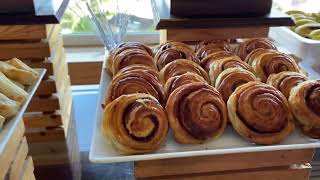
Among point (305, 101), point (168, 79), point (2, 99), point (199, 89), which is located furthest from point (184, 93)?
point (2, 99)

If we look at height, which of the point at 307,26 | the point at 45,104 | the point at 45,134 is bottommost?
the point at 45,134

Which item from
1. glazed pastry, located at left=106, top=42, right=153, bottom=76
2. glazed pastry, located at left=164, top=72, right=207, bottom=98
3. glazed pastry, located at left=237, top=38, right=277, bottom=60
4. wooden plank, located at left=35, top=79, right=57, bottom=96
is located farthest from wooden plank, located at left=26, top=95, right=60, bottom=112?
glazed pastry, located at left=237, top=38, right=277, bottom=60

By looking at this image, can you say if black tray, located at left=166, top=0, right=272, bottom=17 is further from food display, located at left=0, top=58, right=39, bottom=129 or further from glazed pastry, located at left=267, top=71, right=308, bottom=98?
food display, located at left=0, top=58, right=39, bottom=129

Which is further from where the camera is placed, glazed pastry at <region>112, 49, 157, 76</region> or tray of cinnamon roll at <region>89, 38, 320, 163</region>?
glazed pastry at <region>112, 49, 157, 76</region>

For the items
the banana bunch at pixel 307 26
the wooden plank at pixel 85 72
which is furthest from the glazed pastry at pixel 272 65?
the wooden plank at pixel 85 72

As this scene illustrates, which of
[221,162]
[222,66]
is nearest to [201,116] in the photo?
[221,162]

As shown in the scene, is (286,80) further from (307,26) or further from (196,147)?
(307,26)
